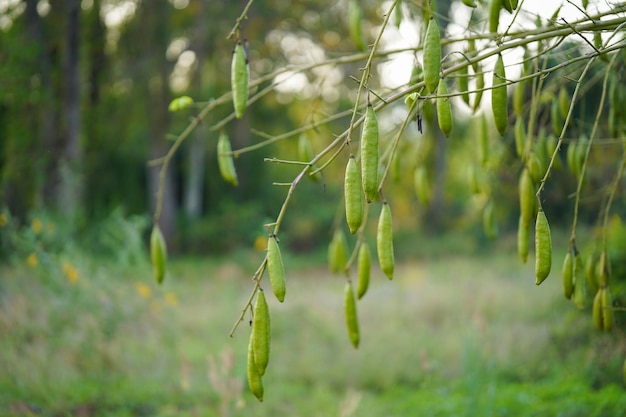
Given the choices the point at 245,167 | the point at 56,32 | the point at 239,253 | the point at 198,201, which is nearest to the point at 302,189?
the point at 245,167

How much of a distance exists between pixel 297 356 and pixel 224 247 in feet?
27.3

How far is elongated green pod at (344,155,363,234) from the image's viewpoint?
126cm

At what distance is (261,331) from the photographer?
54.4 inches

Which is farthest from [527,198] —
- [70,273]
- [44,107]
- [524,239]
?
[44,107]

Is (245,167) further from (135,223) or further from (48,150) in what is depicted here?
(135,223)

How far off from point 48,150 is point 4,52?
137 cm

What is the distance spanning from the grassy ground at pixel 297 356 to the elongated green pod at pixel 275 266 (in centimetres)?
163

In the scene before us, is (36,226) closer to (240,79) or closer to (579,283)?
(240,79)

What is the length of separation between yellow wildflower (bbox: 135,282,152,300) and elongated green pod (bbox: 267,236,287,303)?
3.89m

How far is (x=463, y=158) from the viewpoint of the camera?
640 inches

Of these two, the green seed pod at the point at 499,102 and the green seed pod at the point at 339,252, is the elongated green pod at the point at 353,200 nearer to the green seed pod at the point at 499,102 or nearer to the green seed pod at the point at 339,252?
the green seed pod at the point at 499,102

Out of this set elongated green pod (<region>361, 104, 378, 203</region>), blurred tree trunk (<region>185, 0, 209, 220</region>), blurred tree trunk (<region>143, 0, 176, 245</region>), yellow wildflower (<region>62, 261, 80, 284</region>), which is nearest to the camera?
elongated green pod (<region>361, 104, 378, 203</region>)

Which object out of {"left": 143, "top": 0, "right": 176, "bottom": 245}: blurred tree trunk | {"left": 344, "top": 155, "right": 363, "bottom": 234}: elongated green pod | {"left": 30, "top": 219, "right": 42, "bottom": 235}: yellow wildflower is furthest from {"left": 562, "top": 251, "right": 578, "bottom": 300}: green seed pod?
{"left": 143, "top": 0, "right": 176, "bottom": 245}: blurred tree trunk

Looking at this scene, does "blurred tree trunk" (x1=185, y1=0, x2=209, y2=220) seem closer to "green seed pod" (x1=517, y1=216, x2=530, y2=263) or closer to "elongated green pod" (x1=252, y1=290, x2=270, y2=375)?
"green seed pod" (x1=517, y1=216, x2=530, y2=263)
